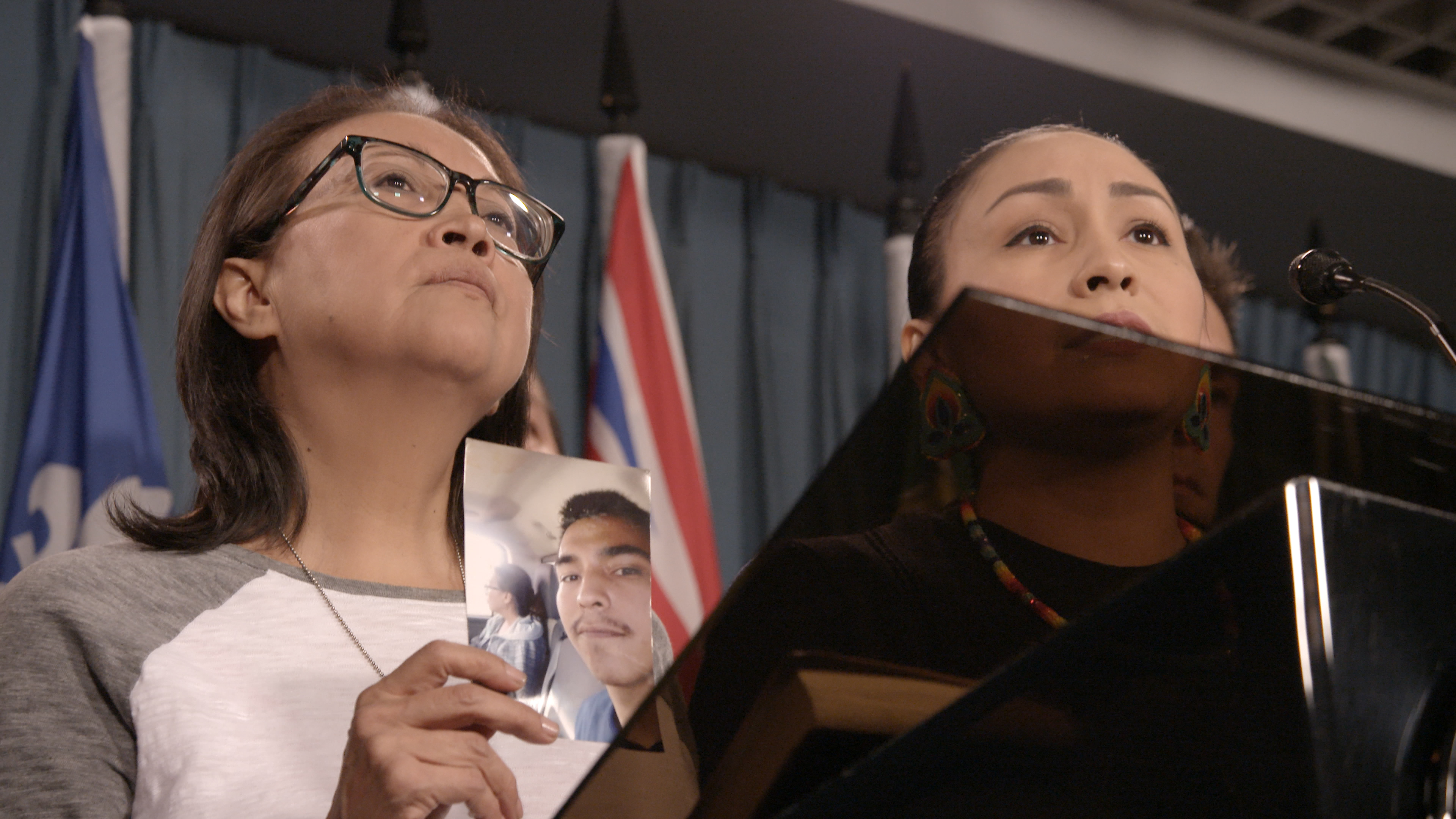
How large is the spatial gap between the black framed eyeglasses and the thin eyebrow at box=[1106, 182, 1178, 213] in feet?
1.61

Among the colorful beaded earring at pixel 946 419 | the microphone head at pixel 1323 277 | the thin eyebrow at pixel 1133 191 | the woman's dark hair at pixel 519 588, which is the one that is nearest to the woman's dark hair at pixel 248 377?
the woman's dark hair at pixel 519 588

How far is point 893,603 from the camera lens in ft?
1.31

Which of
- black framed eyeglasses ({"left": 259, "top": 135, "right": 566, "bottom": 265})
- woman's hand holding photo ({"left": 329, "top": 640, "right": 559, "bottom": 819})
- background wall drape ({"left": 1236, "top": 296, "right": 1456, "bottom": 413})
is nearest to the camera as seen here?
woman's hand holding photo ({"left": 329, "top": 640, "right": 559, "bottom": 819})

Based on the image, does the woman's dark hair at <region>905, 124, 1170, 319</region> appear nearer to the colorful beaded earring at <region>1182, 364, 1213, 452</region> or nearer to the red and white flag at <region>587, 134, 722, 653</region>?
the colorful beaded earring at <region>1182, 364, 1213, 452</region>

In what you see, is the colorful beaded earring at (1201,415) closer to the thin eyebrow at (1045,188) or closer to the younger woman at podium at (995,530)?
the younger woman at podium at (995,530)

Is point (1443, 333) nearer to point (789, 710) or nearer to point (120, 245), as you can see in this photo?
point (789, 710)

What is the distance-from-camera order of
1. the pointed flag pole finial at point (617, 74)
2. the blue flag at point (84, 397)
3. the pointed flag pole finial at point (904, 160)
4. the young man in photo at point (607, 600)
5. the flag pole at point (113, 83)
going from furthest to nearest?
1. the pointed flag pole finial at point (904, 160)
2. the pointed flag pole finial at point (617, 74)
3. the flag pole at point (113, 83)
4. the blue flag at point (84, 397)
5. the young man in photo at point (607, 600)

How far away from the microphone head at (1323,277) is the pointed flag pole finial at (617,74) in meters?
1.93

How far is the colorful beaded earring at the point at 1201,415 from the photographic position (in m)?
0.34

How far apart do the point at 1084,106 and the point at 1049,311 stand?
296cm

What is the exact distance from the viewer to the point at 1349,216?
11.7 feet

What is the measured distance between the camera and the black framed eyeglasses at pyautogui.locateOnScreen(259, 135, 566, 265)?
1030mm

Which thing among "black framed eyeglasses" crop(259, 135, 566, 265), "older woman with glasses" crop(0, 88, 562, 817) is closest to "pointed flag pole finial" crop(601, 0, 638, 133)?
"older woman with glasses" crop(0, 88, 562, 817)

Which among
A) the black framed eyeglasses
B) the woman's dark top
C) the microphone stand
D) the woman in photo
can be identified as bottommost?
the woman in photo
